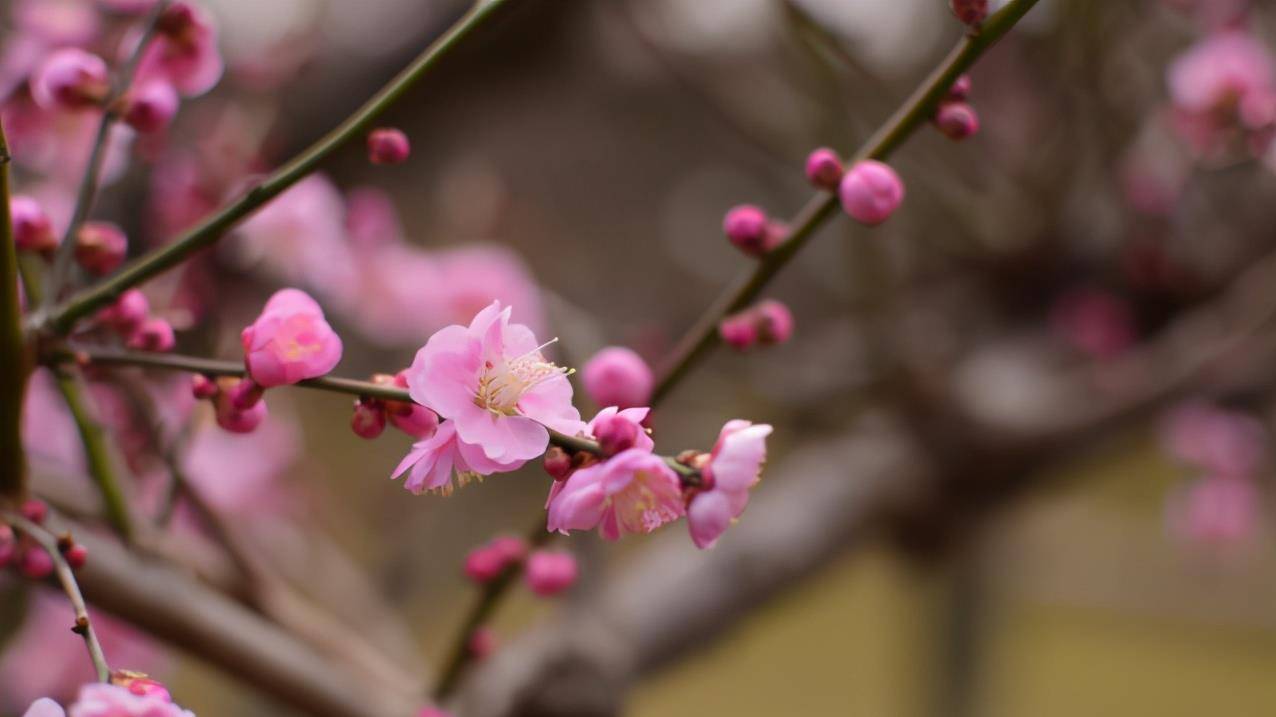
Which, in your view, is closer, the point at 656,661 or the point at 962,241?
the point at 656,661

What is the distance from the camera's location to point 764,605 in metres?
0.75

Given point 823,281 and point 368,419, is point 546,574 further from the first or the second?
point 823,281

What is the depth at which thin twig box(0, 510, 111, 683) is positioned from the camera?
18cm

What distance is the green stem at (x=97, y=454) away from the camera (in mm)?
275

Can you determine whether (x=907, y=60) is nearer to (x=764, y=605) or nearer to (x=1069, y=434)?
(x=1069, y=434)

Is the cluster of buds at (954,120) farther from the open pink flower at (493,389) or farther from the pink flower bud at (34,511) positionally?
the pink flower bud at (34,511)

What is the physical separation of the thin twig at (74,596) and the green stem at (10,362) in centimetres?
1

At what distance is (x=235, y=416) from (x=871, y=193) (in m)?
0.16

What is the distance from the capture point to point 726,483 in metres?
0.19

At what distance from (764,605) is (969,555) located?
0.40 m

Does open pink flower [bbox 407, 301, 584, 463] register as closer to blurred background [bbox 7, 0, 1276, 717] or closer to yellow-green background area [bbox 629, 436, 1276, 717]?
blurred background [bbox 7, 0, 1276, 717]

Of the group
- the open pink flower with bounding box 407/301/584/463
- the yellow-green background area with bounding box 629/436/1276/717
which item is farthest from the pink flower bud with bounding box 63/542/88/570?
the yellow-green background area with bounding box 629/436/1276/717

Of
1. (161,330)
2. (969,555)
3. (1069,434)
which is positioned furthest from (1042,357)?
(161,330)

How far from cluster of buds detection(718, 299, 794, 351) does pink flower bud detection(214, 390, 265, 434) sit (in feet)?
0.39
